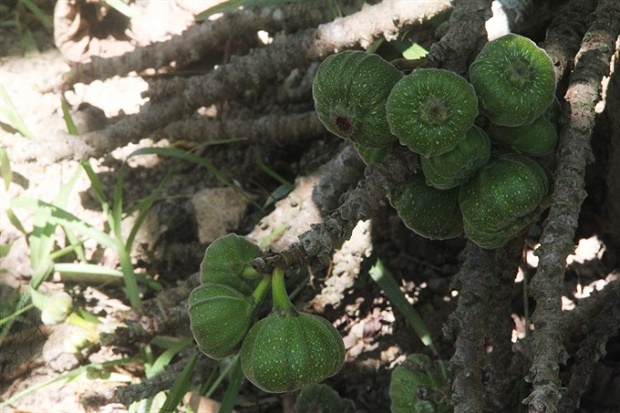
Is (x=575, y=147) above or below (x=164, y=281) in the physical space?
above

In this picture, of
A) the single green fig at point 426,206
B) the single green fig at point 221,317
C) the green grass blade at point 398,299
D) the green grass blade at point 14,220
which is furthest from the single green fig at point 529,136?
the green grass blade at point 14,220

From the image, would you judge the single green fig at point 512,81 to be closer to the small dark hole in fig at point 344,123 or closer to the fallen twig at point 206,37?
the small dark hole in fig at point 344,123

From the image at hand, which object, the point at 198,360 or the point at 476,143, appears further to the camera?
the point at 198,360

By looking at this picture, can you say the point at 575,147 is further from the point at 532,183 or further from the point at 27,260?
the point at 27,260

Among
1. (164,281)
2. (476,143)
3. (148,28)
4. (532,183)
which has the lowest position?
(164,281)

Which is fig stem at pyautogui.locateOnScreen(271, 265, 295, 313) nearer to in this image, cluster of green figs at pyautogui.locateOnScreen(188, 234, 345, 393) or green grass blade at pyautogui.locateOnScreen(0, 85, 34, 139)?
cluster of green figs at pyautogui.locateOnScreen(188, 234, 345, 393)

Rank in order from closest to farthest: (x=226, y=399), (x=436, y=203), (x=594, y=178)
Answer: (x=436, y=203) → (x=226, y=399) → (x=594, y=178)

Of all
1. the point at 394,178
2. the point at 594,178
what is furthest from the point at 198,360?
the point at 594,178

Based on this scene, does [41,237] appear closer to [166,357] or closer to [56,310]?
[56,310]
